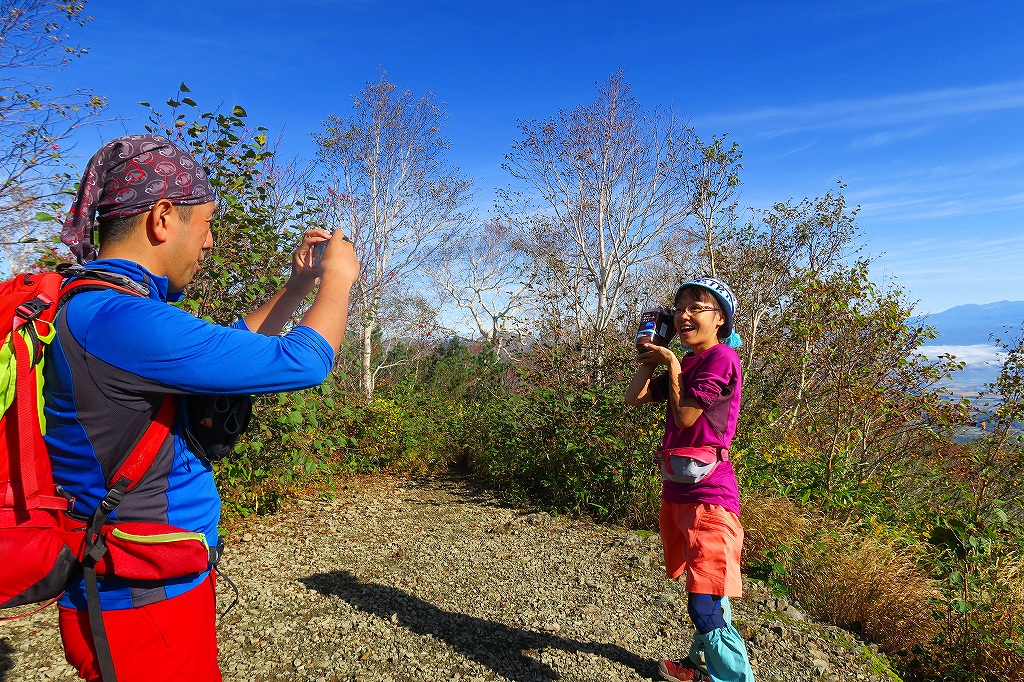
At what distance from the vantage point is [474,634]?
3.15 meters

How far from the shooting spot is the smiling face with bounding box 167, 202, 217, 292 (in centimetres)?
122

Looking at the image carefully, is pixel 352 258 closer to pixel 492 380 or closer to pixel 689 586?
pixel 689 586

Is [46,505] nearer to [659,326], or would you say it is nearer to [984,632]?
[659,326]

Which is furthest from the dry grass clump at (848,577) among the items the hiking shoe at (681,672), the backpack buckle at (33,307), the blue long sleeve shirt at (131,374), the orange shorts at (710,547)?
the backpack buckle at (33,307)

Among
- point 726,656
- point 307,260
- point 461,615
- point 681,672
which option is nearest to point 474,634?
point 461,615

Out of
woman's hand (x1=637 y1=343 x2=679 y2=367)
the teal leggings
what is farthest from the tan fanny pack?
the teal leggings

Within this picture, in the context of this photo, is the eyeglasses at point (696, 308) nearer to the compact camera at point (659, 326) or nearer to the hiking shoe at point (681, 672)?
the compact camera at point (659, 326)

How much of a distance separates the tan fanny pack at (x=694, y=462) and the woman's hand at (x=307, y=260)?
5.14 ft

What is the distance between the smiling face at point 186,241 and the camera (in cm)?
122

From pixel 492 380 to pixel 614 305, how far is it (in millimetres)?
7587

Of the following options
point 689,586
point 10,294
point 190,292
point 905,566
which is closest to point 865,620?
point 905,566

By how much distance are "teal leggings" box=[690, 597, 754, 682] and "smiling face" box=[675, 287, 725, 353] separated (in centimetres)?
111

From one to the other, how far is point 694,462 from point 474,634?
5.23ft

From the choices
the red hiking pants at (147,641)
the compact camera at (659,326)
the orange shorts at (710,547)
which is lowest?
the orange shorts at (710,547)
